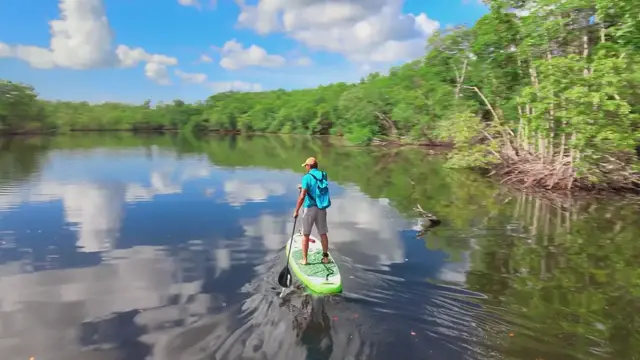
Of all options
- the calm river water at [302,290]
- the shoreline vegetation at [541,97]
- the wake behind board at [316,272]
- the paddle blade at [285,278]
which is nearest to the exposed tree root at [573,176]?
the shoreline vegetation at [541,97]

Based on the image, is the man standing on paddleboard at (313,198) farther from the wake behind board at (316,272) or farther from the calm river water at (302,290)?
the calm river water at (302,290)

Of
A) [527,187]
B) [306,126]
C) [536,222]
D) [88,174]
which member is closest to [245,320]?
[536,222]

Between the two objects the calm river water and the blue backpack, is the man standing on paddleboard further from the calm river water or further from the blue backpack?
the calm river water

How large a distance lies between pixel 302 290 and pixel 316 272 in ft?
1.46

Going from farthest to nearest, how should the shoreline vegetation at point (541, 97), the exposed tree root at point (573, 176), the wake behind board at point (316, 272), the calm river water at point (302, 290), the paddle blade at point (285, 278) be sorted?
the exposed tree root at point (573, 176)
the shoreline vegetation at point (541, 97)
the paddle blade at point (285, 278)
the wake behind board at point (316, 272)
the calm river water at point (302, 290)

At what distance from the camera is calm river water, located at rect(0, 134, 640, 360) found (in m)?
6.12

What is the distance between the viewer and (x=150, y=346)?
19.9 ft

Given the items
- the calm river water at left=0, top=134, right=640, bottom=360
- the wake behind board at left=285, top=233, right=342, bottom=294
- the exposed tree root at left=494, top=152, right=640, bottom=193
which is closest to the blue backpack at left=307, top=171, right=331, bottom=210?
the wake behind board at left=285, top=233, right=342, bottom=294

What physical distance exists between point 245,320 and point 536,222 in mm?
10562

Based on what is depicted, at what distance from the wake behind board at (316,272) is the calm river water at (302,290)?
24 centimetres

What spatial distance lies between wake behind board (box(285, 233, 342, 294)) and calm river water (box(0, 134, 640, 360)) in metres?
0.24

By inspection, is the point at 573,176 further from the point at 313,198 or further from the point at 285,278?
the point at 285,278

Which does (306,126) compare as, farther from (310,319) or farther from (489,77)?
(310,319)

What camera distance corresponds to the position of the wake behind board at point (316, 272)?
7.68 metres
